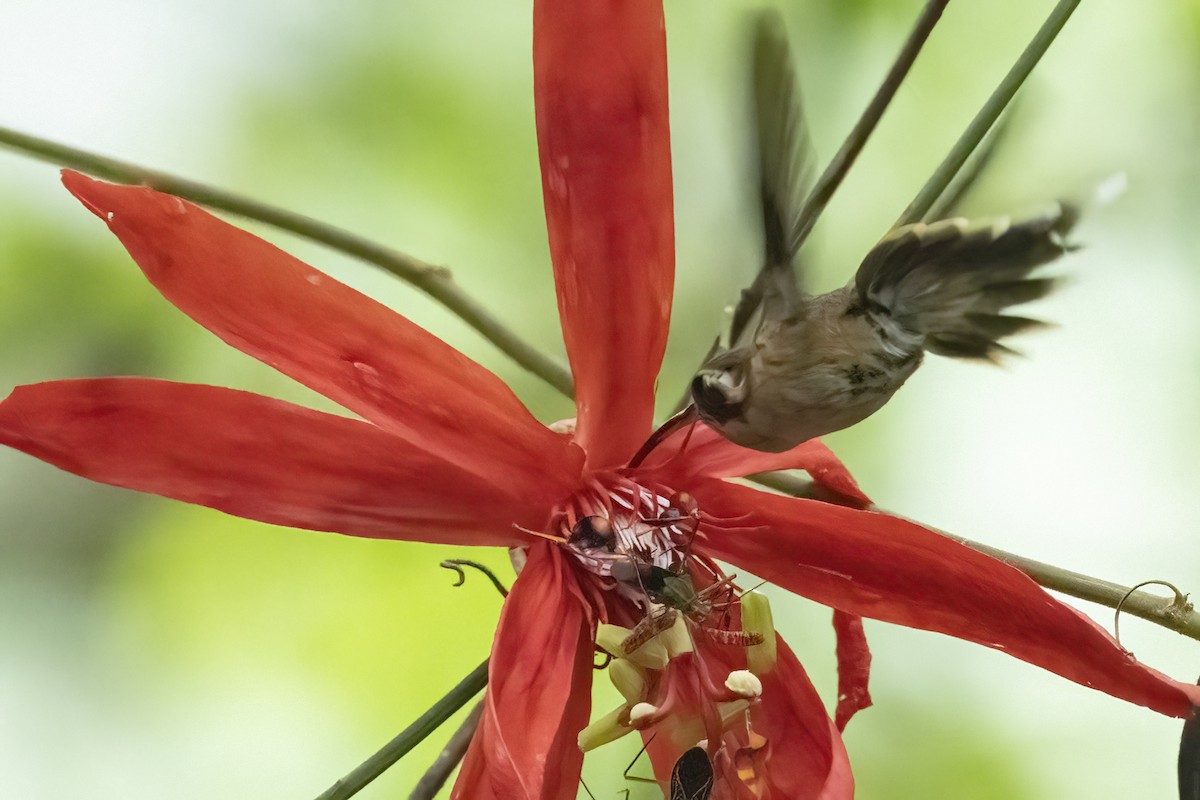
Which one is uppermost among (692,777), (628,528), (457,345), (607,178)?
(457,345)

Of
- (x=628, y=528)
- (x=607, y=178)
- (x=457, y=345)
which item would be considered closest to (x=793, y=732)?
(x=628, y=528)

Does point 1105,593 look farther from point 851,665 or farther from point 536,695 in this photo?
point 536,695

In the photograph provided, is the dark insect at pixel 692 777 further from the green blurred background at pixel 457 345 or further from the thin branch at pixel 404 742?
the green blurred background at pixel 457 345

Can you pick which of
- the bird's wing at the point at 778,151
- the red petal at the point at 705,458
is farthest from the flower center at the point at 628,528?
the bird's wing at the point at 778,151

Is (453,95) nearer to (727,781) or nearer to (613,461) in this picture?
(613,461)

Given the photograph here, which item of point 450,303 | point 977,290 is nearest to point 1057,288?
point 977,290

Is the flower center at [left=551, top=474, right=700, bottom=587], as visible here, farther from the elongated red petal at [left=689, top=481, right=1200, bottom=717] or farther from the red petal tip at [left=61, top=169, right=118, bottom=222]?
the red petal tip at [left=61, top=169, right=118, bottom=222]

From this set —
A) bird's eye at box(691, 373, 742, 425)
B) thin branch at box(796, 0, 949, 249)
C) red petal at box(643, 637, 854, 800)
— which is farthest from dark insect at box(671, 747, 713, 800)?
thin branch at box(796, 0, 949, 249)
